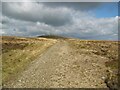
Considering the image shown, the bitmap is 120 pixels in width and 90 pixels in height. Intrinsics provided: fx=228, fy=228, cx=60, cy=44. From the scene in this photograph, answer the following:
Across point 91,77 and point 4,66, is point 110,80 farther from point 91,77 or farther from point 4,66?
point 4,66

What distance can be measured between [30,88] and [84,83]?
5.71 meters

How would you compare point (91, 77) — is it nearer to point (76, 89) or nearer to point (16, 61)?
point (76, 89)

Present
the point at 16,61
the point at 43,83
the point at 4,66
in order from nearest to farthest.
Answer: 1. the point at 43,83
2. the point at 4,66
3. the point at 16,61

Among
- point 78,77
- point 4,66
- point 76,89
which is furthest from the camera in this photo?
point 4,66

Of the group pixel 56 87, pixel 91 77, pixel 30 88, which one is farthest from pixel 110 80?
pixel 30 88

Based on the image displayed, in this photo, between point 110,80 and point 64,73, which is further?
point 64,73

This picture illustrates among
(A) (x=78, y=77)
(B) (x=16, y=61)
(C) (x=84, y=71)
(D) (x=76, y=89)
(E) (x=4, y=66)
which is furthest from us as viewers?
(B) (x=16, y=61)

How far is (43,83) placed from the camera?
2350 cm

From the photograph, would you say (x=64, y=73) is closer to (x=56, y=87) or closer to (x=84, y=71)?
(x=84, y=71)

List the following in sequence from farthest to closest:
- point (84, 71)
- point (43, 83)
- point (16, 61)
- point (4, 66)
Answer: point (16, 61) < point (4, 66) < point (84, 71) < point (43, 83)

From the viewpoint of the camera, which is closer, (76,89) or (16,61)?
(76,89)

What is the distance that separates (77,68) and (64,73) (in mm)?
3738

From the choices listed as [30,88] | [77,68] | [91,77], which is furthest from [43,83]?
[77,68]

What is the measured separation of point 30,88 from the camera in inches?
877
